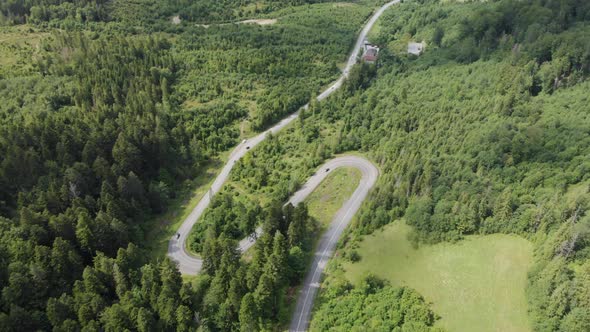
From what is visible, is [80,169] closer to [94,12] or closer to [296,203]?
[296,203]

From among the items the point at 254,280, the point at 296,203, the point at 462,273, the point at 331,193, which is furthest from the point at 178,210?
the point at 462,273

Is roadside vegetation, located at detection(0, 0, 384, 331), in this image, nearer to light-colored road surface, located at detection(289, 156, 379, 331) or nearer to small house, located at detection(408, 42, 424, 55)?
light-colored road surface, located at detection(289, 156, 379, 331)

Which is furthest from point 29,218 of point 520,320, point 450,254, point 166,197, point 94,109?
point 520,320

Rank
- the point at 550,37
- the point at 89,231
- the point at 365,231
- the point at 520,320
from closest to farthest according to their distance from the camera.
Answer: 1. the point at 520,320
2. the point at 89,231
3. the point at 365,231
4. the point at 550,37

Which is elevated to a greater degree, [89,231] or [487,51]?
[487,51]

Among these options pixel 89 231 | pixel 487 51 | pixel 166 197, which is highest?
pixel 487 51

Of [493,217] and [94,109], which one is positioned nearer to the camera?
[493,217]

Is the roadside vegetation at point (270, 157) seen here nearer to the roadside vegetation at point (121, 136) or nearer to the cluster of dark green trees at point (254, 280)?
the cluster of dark green trees at point (254, 280)

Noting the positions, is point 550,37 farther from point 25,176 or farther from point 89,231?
point 25,176

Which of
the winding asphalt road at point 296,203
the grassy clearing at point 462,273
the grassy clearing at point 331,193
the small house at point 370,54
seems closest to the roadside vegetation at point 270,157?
the grassy clearing at point 462,273
